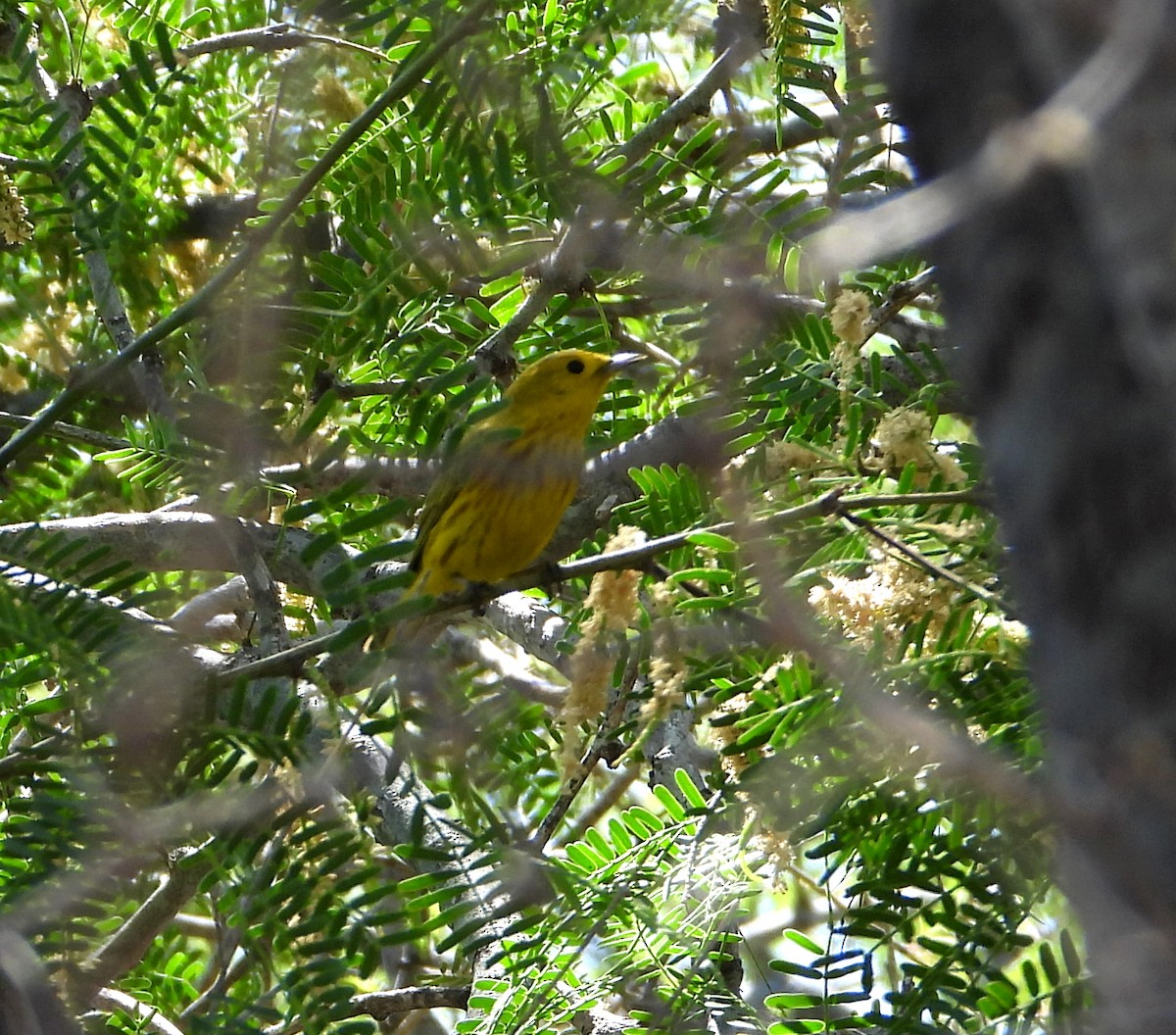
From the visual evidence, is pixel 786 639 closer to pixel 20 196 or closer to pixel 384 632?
pixel 384 632

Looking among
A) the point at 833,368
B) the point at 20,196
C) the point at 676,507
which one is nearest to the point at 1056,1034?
the point at 676,507

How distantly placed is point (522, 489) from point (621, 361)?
1.38 ft

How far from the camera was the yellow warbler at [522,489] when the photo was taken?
3607mm

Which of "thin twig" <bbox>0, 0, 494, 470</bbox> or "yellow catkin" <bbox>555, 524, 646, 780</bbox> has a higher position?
"thin twig" <bbox>0, 0, 494, 470</bbox>

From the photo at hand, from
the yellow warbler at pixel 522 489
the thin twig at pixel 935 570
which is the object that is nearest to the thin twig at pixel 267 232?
the thin twig at pixel 935 570

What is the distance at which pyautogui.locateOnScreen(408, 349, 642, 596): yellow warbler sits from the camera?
3.61 meters

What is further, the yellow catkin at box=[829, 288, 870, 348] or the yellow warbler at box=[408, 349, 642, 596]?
the yellow warbler at box=[408, 349, 642, 596]

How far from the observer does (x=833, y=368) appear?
8.06 feet

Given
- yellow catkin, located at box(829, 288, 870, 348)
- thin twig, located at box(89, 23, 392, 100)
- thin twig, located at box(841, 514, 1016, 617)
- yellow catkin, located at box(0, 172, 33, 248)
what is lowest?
thin twig, located at box(841, 514, 1016, 617)

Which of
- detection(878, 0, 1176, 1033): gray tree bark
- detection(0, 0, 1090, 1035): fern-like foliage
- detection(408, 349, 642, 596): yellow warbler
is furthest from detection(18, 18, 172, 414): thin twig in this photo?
detection(878, 0, 1176, 1033): gray tree bark

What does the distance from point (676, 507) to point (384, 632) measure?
2.30 ft

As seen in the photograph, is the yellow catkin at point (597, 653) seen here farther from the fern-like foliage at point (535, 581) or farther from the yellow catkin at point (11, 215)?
the yellow catkin at point (11, 215)

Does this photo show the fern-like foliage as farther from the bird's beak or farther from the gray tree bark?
the bird's beak

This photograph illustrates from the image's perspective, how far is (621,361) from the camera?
3.60 meters
